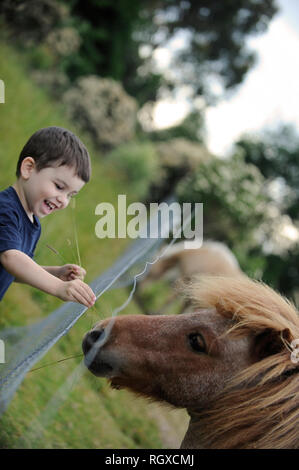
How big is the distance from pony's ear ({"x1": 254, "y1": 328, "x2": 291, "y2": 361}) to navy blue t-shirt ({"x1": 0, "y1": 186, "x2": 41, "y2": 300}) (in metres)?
0.75

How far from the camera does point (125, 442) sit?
2.54 m

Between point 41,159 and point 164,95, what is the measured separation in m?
9.05

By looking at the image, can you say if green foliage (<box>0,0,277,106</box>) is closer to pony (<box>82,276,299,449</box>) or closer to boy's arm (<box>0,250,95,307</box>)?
boy's arm (<box>0,250,95,307</box>)

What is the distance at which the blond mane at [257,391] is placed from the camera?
3.53 feet

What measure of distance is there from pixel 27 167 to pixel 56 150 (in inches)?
3.3

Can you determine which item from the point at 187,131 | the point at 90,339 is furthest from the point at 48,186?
the point at 187,131

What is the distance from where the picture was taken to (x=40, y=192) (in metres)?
0.90

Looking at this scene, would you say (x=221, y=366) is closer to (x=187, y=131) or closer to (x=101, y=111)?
(x=101, y=111)

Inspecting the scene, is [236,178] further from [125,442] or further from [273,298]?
[273,298]

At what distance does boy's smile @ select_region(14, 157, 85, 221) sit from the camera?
2.94ft

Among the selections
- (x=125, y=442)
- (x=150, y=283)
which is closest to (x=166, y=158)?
(x=150, y=283)

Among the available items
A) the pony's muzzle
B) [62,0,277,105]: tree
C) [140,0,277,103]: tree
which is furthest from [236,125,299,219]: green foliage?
the pony's muzzle

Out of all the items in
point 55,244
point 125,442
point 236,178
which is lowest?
point 125,442

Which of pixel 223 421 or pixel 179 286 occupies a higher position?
pixel 179 286
